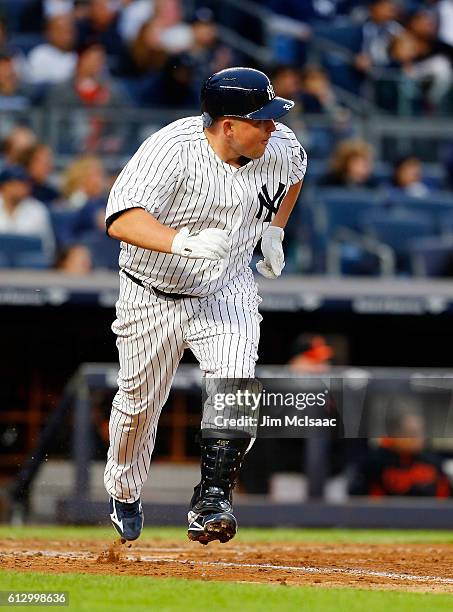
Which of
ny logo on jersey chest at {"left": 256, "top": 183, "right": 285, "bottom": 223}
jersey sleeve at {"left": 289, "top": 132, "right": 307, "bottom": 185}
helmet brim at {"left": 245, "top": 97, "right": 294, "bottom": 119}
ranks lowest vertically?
ny logo on jersey chest at {"left": 256, "top": 183, "right": 285, "bottom": 223}

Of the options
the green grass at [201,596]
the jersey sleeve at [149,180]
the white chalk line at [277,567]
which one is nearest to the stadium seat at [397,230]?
the white chalk line at [277,567]

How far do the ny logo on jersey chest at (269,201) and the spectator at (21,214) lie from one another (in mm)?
4314

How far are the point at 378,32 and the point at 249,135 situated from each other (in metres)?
7.11

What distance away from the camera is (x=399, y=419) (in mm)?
7965

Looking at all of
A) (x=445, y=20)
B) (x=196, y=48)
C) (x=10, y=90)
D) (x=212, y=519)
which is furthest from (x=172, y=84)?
(x=212, y=519)

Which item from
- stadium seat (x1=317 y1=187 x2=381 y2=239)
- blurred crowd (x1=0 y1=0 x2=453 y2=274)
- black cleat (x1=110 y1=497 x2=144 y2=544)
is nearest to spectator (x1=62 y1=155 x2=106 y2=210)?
blurred crowd (x1=0 y1=0 x2=453 y2=274)

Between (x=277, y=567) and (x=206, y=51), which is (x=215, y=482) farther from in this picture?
(x=206, y=51)

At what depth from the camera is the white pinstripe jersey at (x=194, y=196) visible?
4.42m

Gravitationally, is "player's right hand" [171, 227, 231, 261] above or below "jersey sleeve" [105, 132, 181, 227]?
below

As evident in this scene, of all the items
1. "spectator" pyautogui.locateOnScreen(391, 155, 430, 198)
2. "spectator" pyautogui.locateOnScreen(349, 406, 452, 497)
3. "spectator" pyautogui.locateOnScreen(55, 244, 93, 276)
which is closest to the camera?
"spectator" pyautogui.locateOnScreen(349, 406, 452, 497)

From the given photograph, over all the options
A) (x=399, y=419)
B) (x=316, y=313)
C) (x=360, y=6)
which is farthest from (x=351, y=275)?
(x=360, y=6)

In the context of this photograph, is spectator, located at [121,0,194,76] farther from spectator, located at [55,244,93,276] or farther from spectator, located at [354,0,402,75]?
spectator, located at [55,244,93,276]

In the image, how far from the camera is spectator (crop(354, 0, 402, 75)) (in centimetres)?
1113

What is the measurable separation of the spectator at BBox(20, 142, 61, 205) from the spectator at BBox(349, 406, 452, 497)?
2.97m
